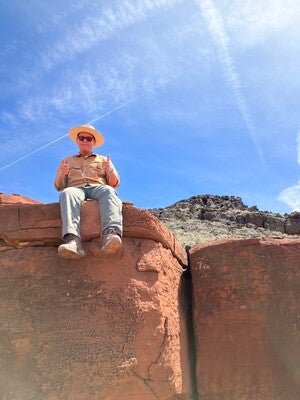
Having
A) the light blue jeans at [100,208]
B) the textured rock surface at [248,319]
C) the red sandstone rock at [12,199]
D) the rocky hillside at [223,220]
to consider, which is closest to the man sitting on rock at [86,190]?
the light blue jeans at [100,208]

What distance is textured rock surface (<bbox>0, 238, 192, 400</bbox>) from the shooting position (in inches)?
162

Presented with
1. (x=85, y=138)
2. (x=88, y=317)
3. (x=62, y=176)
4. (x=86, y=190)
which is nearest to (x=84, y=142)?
(x=85, y=138)

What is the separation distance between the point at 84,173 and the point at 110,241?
1.11 m

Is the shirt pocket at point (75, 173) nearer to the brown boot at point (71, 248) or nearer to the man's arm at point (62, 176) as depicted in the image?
the man's arm at point (62, 176)

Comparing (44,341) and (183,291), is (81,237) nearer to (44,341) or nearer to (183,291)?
(44,341)

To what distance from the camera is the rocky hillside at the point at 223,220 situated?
1487 inches

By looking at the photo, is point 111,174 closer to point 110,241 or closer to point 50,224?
point 50,224

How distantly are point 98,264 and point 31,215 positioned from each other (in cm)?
86

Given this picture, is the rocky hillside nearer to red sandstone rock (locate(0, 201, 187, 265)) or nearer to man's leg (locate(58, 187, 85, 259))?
red sandstone rock (locate(0, 201, 187, 265))

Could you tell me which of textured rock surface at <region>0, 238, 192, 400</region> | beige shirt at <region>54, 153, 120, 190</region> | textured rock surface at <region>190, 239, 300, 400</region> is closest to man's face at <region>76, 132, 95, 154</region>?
beige shirt at <region>54, 153, 120, 190</region>

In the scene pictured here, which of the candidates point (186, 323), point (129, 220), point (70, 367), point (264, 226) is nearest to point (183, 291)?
Answer: point (186, 323)

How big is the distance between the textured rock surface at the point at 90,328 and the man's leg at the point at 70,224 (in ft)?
0.80

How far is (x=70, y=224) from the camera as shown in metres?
4.42

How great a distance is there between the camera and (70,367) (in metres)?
4.14
